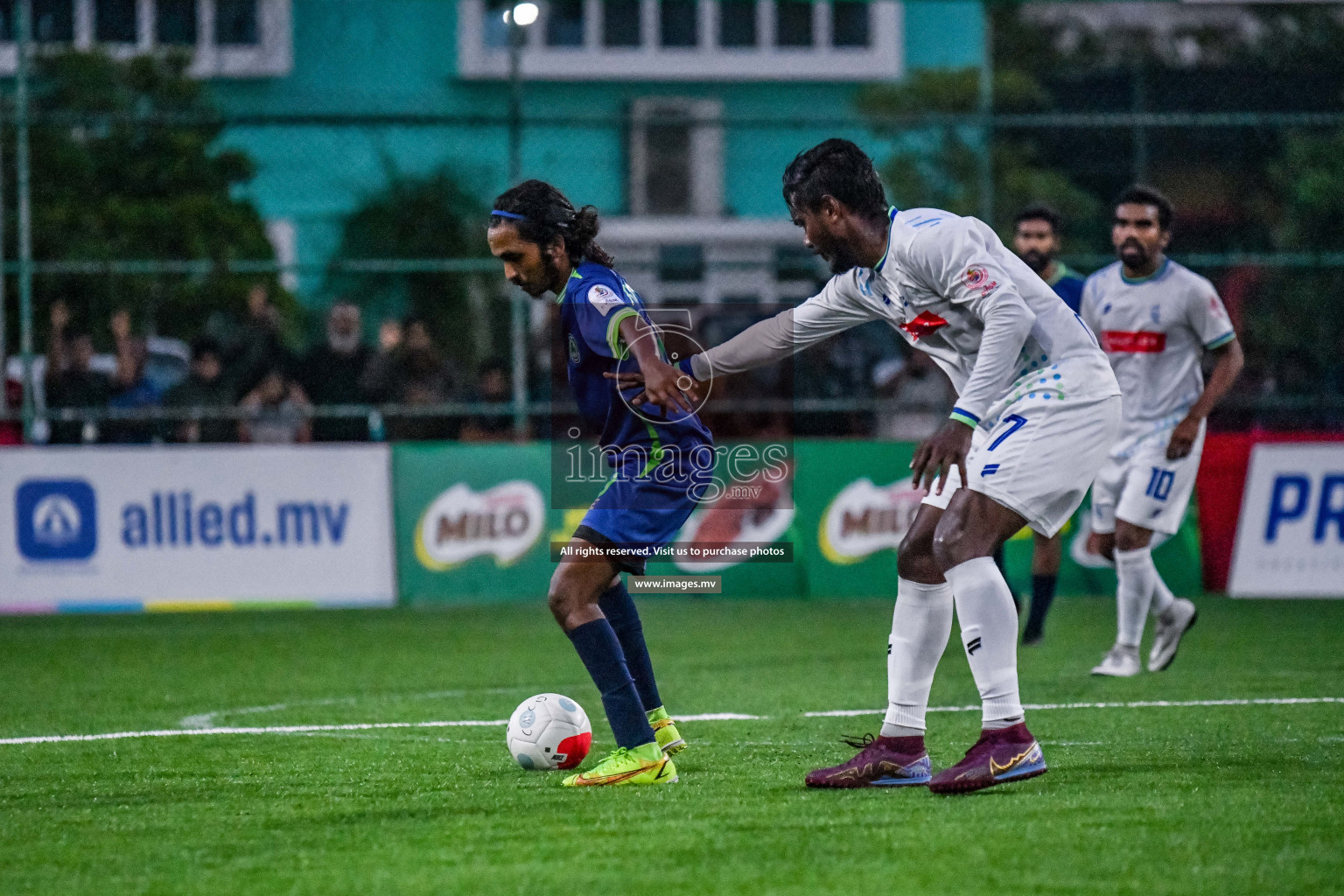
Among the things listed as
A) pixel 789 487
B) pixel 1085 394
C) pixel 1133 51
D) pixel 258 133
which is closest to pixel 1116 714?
pixel 1085 394

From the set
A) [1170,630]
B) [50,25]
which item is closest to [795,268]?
[1170,630]

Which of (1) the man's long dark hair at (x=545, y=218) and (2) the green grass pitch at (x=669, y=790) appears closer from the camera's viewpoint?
(2) the green grass pitch at (x=669, y=790)

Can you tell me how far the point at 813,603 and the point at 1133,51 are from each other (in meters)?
8.64

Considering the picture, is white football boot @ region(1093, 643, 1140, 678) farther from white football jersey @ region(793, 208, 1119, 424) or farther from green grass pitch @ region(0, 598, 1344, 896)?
white football jersey @ region(793, 208, 1119, 424)

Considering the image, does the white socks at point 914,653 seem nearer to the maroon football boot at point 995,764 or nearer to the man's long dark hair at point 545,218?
the maroon football boot at point 995,764

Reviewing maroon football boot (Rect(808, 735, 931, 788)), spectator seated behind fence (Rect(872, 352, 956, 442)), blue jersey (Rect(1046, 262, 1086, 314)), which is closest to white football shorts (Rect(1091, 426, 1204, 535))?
blue jersey (Rect(1046, 262, 1086, 314))

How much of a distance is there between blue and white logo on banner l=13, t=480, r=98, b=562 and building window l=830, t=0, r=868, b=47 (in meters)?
15.2

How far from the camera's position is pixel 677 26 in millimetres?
25062

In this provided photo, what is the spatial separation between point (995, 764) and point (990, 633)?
0.40m

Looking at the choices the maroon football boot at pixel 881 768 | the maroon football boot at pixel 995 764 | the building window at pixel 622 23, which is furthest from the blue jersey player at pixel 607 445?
the building window at pixel 622 23

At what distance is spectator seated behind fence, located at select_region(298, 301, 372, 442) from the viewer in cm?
1334

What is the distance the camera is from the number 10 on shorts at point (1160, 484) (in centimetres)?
918

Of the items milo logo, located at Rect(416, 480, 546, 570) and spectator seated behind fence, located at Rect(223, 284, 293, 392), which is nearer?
milo logo, located at Rect(416, 480, 546, 570)

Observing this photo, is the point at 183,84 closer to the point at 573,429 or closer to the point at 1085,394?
the point at 573,429
